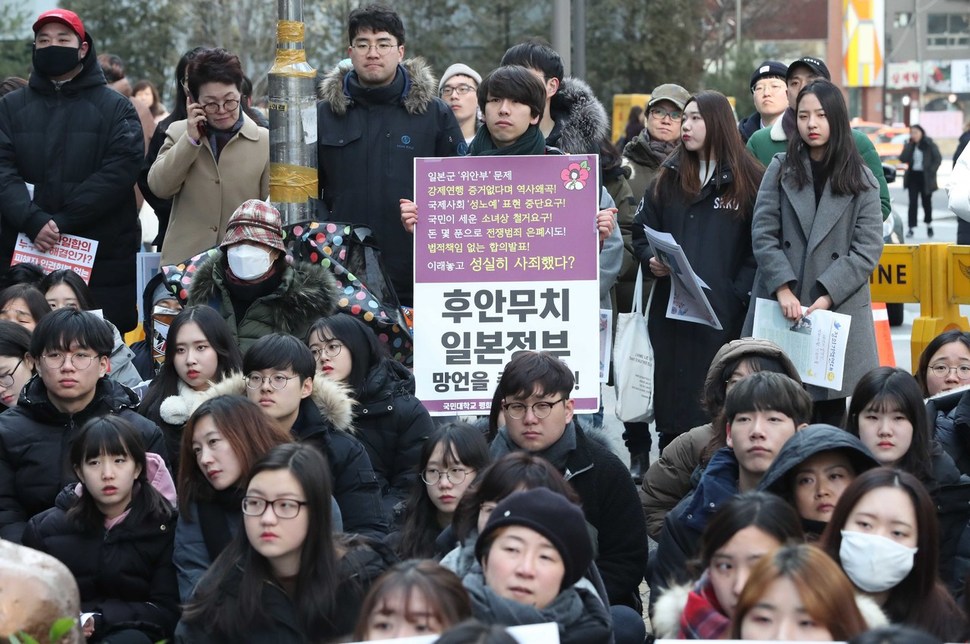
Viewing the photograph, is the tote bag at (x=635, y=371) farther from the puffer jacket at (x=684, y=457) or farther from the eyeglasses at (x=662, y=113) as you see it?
the eyeglasses at (x=662, y=113)

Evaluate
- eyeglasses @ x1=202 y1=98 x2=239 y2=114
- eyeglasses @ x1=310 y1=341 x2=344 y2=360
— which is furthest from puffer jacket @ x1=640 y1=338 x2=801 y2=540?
eyeglasses @ x1=202 y1=98 x2=239 y2=114

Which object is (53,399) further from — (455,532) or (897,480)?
(897,480)

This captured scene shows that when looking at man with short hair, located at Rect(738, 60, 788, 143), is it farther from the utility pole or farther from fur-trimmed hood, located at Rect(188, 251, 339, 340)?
fur-trimmed hood, located at Rect(188, 251, 339, 340)

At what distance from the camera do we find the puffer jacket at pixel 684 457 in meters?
6.14

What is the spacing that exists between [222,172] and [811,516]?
416 cm

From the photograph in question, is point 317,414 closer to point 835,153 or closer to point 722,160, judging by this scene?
point 722,160

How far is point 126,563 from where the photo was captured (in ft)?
17.9

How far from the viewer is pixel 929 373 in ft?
22.8

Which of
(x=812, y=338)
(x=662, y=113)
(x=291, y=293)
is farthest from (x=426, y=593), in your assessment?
(x=662, y=113)

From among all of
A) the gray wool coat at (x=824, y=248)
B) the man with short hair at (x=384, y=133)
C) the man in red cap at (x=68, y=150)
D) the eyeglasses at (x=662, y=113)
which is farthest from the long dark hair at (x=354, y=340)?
the eyeglasses at (x=662, y=113)

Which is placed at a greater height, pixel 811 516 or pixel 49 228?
pixel 49 228

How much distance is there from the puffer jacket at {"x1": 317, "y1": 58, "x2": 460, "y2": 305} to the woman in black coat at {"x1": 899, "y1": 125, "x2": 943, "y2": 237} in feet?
78.0

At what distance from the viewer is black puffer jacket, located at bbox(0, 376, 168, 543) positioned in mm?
5973

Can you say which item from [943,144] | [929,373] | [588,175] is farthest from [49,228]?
[943,144]
